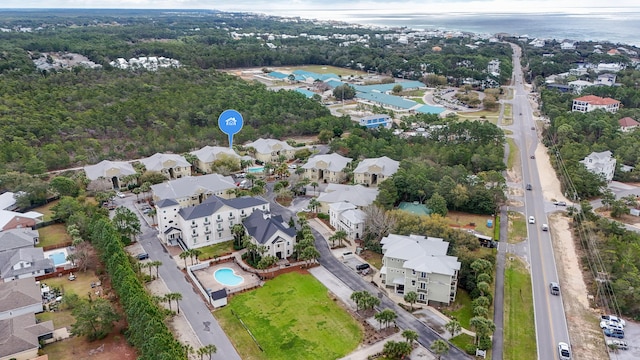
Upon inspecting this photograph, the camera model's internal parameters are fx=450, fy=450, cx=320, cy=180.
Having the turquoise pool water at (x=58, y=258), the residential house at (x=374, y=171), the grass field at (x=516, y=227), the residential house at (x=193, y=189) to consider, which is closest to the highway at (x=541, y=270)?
the grass field at (x=516, y=227)

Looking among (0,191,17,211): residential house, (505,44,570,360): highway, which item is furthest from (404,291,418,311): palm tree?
(0,191,17,211): residential house

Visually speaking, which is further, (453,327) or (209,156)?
(209,156)

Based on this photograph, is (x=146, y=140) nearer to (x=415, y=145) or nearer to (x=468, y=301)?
(x=415, y=145)

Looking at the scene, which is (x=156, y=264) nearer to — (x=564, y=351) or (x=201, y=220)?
(x=201, y=220)

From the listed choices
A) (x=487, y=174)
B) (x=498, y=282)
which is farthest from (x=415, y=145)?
(x=498, y=282)

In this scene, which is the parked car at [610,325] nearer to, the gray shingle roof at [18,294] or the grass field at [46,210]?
the gray shingle roof at [18,294]

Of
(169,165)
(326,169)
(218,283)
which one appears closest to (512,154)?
(326,169)
